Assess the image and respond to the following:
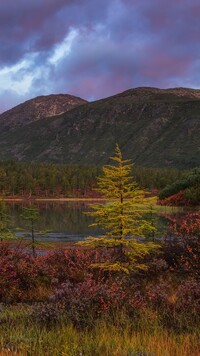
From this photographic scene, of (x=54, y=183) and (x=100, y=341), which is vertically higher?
(x=54, y=183)

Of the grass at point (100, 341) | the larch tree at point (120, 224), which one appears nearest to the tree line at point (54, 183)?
the larch tree at point (120, 224)

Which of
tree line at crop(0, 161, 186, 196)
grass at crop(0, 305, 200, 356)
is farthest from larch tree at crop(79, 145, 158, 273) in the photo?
tree line at crop(0, 161, 186, 196)

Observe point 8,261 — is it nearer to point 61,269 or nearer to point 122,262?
point 61,269

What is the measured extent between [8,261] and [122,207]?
4657 mm

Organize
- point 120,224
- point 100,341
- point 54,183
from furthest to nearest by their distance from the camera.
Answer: point 54,183
point 120,224
point 100,341

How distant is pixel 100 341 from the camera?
619 cm

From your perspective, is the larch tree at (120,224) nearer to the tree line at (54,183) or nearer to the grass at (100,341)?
the grass at (100,341)

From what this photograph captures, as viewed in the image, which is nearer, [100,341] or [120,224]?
[100,341]

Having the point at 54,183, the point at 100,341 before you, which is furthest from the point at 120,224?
the point at 54,183

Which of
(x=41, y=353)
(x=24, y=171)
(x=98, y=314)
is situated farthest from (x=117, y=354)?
(x=24, y=171)

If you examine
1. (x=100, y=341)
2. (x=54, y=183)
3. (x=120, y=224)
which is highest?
(x=54, y=183)

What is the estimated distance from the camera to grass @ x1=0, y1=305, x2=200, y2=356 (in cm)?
577

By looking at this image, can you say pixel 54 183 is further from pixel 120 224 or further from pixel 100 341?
pixel 100 341

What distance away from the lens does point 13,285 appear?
40.1 feet
